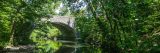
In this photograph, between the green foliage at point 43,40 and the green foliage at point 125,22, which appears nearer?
the green foliage at point 125,22

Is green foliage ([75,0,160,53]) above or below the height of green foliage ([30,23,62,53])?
above

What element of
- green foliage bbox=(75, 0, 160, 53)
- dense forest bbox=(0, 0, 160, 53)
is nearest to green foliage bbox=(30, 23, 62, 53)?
dense forest bbox=(0, 0, 160, 53)

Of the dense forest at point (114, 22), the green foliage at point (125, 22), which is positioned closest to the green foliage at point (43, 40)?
the dense forest at point (114, 22)

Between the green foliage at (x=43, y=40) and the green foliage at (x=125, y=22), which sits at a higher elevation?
the green foliage at (x=125, y=22)

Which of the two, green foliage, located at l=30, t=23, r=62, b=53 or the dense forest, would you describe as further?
green foliage, located at l=30, t=23, r=62, b=53

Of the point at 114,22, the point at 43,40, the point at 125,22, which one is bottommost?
the point at 43,40

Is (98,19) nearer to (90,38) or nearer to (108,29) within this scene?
(108,29)

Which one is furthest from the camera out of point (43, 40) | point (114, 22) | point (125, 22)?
point (43, 40)

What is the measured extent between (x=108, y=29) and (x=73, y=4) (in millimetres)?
1709

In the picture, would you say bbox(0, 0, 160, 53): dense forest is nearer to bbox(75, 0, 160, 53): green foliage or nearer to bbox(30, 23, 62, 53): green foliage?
bbox(75, 0, 160, 53): green foliage

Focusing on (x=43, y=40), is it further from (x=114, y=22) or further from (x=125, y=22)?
(x=125, y=22)

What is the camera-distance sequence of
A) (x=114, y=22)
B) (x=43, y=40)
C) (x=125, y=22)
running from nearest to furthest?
(x=125, y=22)
(x=114, y=22)
(x=43, y=40)

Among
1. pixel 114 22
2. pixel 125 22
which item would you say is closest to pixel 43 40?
pixel 114 22

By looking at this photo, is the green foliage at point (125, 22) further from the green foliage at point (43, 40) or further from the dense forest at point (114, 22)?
the green foliage at point (43, 40)
